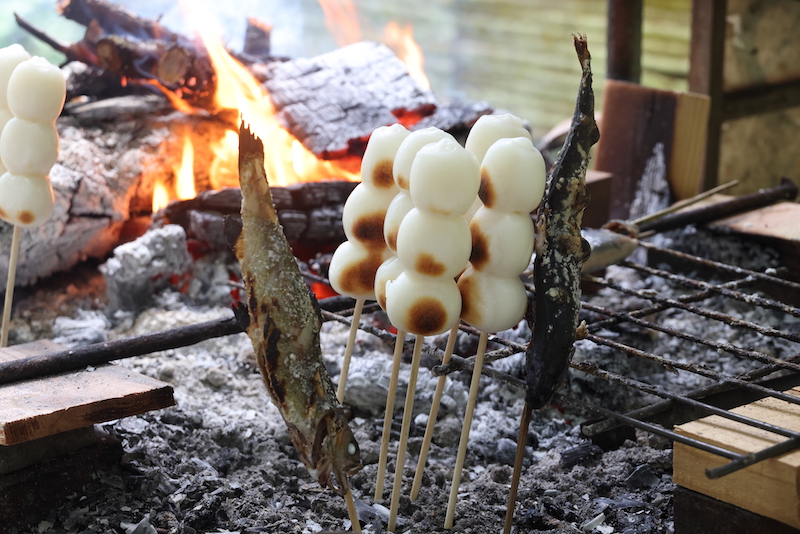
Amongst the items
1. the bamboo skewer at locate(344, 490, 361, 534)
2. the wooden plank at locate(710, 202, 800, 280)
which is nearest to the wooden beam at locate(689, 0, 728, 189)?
the wooden plank at locate(710, 202, 800, 280)

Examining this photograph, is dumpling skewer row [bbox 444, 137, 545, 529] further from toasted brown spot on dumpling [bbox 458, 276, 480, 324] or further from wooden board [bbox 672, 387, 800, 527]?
wooden board [bbox 672, 387, 800, 527]

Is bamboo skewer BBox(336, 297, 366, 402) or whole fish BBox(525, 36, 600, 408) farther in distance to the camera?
bamboo skewer BBox(336, 297, 366, 402)

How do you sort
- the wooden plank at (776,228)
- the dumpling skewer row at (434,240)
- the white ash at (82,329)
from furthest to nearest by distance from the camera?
the wooden plank at (776,228) → the white ash at (82,329) → the dumpling skewer row at (434,240)

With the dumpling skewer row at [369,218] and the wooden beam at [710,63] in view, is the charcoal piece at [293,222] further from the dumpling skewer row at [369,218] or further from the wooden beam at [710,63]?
the wooden beam at [710,63]

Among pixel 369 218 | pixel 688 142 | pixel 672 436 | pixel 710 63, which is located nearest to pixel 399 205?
pixel 369 218

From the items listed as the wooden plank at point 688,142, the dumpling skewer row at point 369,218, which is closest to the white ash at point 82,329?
the dumpling skewer row at point 369,218

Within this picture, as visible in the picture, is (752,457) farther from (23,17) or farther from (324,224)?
(23,17)
